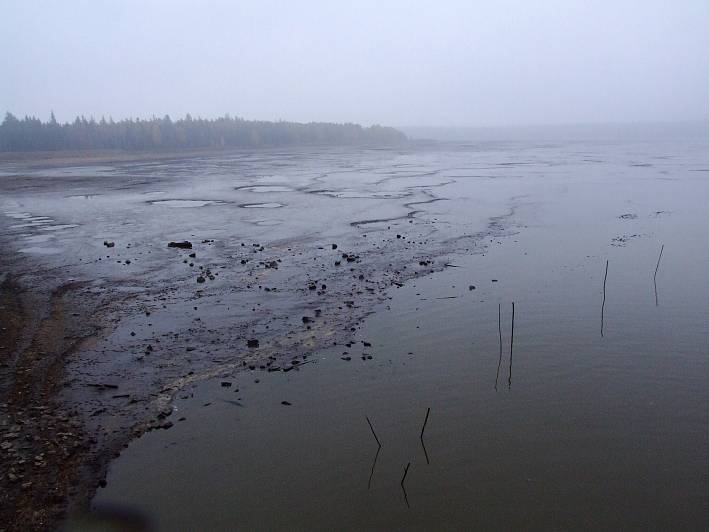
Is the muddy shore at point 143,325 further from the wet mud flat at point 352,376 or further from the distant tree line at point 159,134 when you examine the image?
the distant tree line at point 159,134

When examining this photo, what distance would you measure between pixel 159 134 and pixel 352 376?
340ft

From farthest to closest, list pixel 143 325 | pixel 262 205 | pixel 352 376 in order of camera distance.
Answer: pixel 262 205 < pixel 143 325 < pixel 352 376

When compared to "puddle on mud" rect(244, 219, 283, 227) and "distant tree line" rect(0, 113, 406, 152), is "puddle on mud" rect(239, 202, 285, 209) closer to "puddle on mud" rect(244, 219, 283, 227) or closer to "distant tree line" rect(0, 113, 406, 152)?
"puddle on mud" rect(244, 219, 283, 227)

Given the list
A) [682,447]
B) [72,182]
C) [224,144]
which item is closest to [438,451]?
[682,447]

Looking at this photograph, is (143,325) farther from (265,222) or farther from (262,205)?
(262,205)

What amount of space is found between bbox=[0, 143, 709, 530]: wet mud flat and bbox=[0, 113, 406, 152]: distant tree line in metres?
87.7

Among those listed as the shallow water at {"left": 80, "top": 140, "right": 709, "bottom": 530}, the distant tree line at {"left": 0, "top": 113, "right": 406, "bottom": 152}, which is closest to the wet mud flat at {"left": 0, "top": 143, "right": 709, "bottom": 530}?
the shallow water at {"left": 80, "top": 140, "right": 709, "bottom": 530}

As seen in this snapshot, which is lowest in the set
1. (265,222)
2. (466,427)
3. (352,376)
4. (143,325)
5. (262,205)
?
(466,427)

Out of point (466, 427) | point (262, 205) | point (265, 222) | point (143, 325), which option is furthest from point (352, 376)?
point (262, 205)

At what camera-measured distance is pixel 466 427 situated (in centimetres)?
753

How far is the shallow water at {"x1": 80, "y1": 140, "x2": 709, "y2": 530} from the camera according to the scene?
607 cm

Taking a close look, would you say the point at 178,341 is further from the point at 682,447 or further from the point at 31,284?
the point at 682,447

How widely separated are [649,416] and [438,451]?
3112mm

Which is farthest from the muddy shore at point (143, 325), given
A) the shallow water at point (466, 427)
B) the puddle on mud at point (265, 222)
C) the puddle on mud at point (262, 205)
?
the puddle on mud at point (262, 205)
